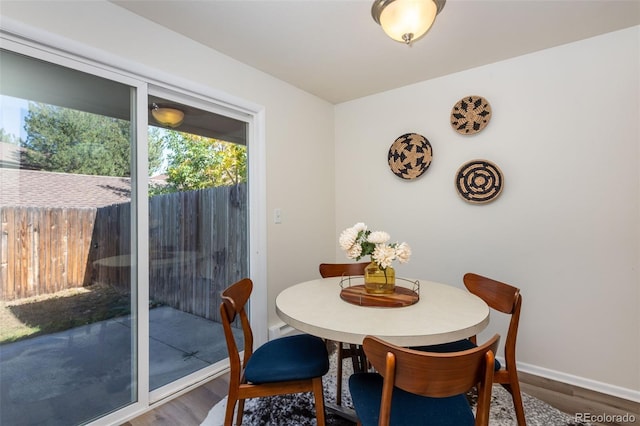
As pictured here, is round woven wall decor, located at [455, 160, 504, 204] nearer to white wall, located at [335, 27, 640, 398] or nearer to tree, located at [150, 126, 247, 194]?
white wall, located at [335, 27, 640, 398]

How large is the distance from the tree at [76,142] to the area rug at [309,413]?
5.14 feet

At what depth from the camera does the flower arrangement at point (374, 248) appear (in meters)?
1.56

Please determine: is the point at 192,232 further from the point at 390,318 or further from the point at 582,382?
the point at 582,382

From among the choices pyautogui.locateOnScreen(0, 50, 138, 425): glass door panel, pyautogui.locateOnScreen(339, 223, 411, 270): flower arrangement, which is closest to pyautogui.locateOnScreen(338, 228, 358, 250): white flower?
pyautogui.locateOnScreen(339, 223, 411, 270): flower arrangement

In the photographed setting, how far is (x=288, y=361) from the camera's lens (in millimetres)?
1482

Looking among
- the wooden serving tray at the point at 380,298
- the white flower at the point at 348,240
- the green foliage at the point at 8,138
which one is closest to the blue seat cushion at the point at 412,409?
the wooden serving tray at the point at 380,298

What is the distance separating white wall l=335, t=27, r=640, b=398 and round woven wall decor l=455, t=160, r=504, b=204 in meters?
0.06

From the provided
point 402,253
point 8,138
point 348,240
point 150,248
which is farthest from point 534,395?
point 8,138

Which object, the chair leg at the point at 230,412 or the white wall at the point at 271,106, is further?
the white wall at the point at 271,106

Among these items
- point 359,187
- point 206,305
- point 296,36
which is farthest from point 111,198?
point 359,187

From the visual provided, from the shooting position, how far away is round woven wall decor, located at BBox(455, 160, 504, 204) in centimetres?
239

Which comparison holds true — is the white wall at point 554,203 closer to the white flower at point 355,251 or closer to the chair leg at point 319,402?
the white flower at point 355,251

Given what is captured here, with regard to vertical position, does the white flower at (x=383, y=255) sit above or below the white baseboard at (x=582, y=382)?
above

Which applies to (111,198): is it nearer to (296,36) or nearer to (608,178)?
(296,36)
